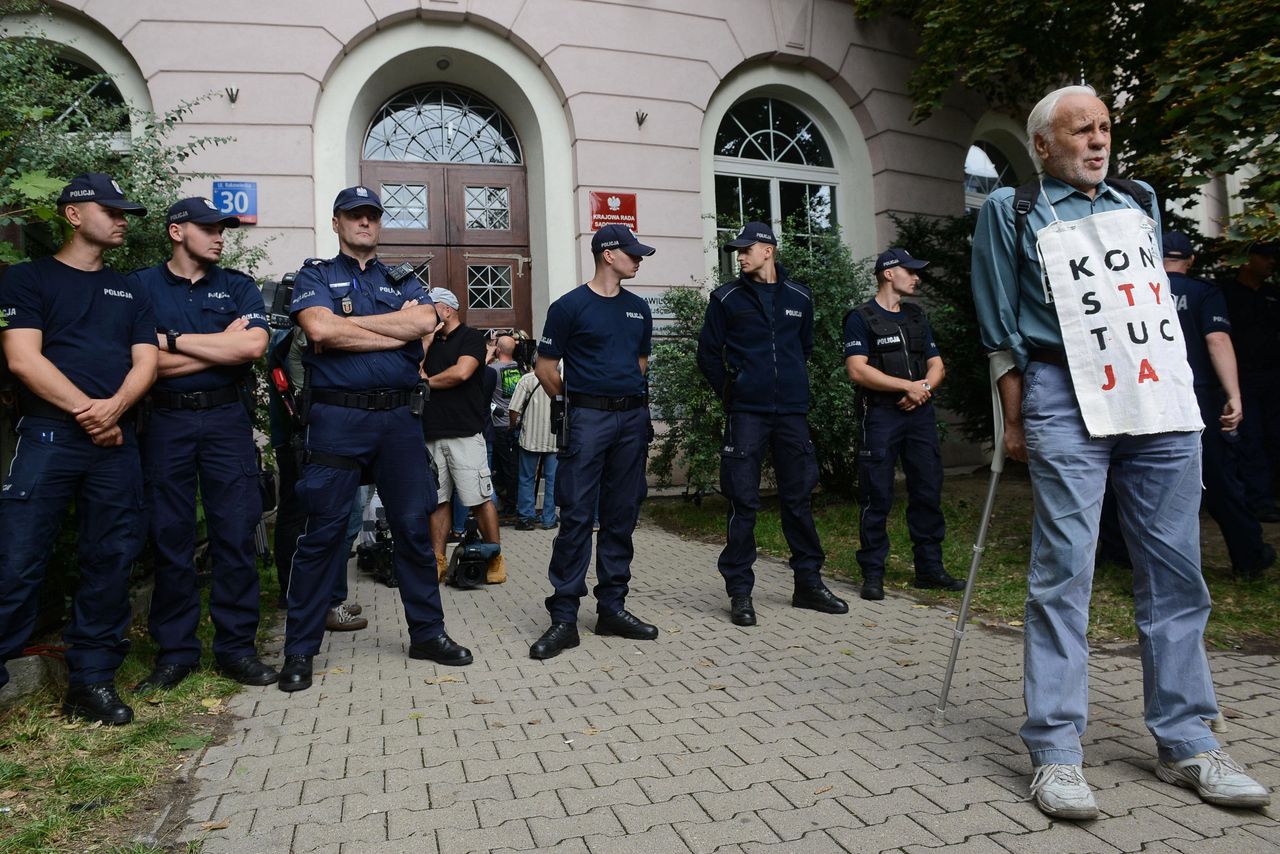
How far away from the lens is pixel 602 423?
16.6 feet

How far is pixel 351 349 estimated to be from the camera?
4430mm

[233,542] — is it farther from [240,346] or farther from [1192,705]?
[1192,705]

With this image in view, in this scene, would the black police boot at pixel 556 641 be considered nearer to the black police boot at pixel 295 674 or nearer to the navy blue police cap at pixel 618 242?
the black police boot at pixel 295 674

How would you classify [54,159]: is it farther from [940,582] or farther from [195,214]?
[940,582]

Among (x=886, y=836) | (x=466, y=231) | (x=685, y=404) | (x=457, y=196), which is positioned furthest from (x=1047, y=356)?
(x=457, y=196)

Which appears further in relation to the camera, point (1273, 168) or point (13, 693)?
point (1273, 168)

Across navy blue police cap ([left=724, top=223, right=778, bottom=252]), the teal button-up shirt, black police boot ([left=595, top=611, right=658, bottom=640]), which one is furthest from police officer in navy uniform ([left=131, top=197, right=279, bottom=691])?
the teal button-up shirt

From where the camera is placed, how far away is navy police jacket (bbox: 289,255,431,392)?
448 cm

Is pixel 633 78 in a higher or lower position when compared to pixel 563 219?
higher

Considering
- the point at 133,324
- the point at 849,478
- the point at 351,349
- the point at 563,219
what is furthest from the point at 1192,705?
the point at 563,219

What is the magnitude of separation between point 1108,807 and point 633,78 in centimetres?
1050

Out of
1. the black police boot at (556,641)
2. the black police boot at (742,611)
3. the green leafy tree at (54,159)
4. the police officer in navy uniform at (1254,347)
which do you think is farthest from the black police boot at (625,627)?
the police officer in navy uniform at (1254,347)

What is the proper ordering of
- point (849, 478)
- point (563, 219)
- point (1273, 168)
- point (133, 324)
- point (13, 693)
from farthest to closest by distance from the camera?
point (563, 219) → point (849, 478) → point (1273, 168) → point (133, 324) → point (13, 693)

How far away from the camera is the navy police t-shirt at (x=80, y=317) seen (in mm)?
3857
